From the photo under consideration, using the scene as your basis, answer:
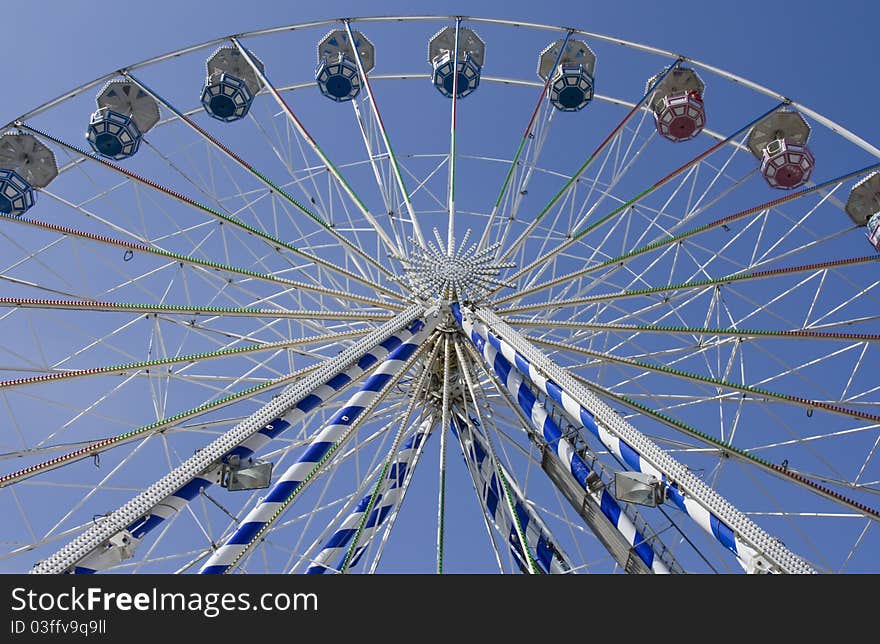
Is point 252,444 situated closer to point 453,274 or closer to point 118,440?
point 118,440

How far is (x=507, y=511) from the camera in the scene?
17.2 meters

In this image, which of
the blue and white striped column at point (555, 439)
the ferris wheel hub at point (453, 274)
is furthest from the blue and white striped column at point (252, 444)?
the blue and white striped column at point (555, 439)

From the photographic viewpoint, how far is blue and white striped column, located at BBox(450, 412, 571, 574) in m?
16.2

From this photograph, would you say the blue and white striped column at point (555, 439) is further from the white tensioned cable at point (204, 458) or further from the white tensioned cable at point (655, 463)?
the white tensioned cable at point (204, 458)

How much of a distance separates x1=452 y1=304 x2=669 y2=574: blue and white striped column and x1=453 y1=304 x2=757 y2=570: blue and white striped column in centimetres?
11

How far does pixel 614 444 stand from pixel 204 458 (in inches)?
234

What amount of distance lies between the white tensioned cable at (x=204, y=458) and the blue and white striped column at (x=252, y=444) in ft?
0.30

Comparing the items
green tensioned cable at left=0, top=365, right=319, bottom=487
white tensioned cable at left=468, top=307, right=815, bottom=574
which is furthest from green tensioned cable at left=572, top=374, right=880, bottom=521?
green tensioned cable at left=0, top=365, right=319, bottom=487

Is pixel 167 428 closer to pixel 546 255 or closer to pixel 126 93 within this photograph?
pixel 546 255

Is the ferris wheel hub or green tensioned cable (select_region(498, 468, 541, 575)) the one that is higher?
the ferris wheel hub

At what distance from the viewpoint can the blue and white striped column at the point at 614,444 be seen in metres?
10.8

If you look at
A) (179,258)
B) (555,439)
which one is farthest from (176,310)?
(555,439)

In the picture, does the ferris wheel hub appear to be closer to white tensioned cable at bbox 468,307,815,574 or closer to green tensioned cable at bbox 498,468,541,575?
white tensioned cable at bbox 468,307,815,574
